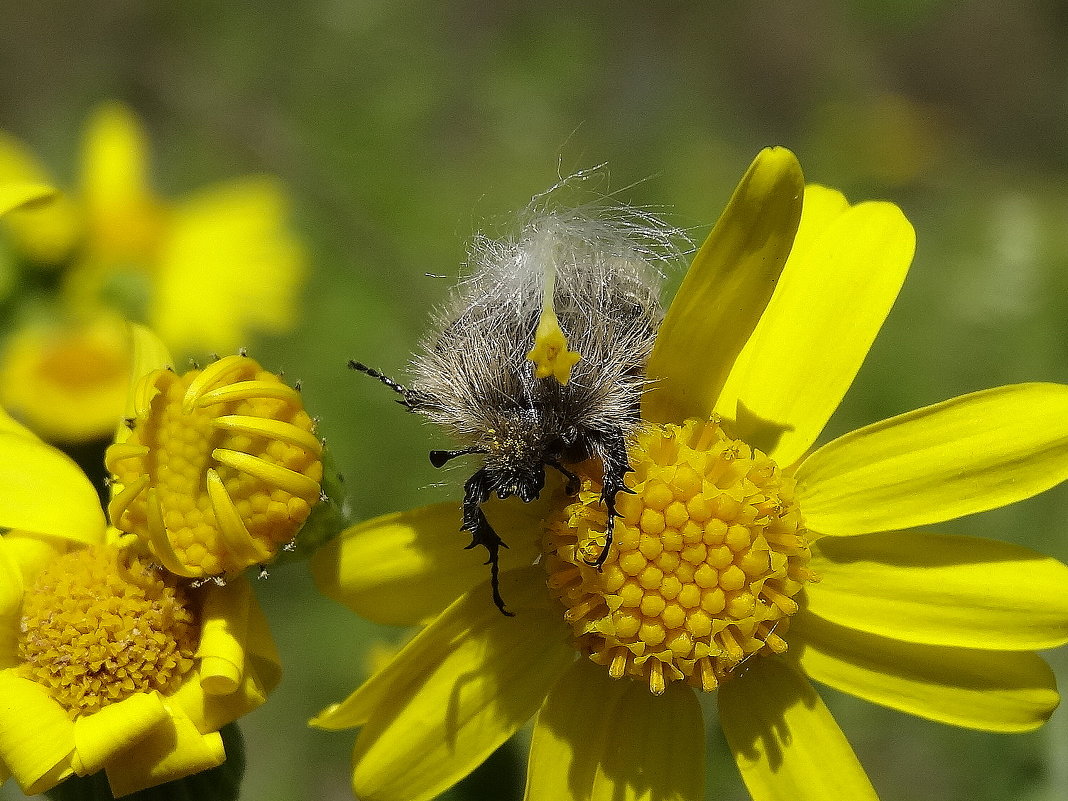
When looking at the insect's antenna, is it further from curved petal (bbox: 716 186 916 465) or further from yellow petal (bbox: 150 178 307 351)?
yellow petal (bbox: 150 178 307 351)

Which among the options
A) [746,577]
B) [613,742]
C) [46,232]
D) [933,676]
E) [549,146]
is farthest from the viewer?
[549,146]

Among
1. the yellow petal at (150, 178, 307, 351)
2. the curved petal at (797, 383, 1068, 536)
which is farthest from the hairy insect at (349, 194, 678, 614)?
the yellow petal at (150, 178, 307, 351)

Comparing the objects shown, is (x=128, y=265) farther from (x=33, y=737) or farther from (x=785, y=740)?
(x=785, y=740)

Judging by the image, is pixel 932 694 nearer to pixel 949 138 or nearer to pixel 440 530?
pixel 440 530

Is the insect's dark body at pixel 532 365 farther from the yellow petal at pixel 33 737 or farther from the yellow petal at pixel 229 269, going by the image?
the yellow petal at pixel 229 269

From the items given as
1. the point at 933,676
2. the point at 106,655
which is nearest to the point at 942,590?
the point at 933,676

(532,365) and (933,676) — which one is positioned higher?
(532,365)

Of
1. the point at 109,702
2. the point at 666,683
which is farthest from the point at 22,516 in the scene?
the point at 666,683
